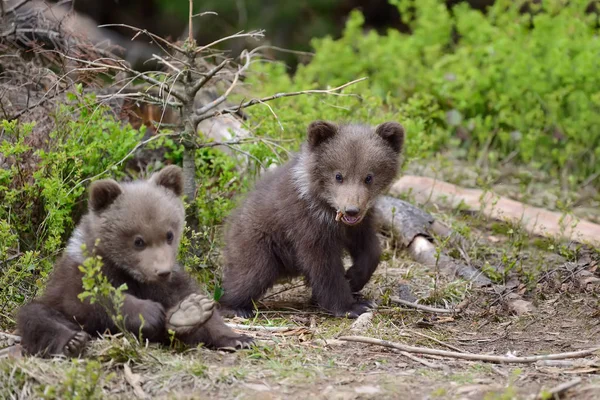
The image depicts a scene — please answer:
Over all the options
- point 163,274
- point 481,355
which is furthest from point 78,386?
point 481,355

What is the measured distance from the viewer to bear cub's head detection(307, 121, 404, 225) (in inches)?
249

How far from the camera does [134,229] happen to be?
16.3 ft

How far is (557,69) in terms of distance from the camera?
9812 millimetres

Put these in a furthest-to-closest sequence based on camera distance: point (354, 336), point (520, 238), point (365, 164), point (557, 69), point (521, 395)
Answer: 1. point (557, 69)
2. point (520, 238)
3. point (365, 164)
4. point (354, 336)
5. point (521, 395)

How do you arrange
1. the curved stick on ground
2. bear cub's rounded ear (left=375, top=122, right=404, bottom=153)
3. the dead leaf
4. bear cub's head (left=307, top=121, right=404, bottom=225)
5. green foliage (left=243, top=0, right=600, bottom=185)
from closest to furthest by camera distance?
the dead leaf → bear cub's head (left=307, top=121, right=404, bottom=225) → bear cub's rounded ear (left=375, top=122, right=404, bottom=153) → the curved stick on ground → green foliage (left=243, top=0, right=600, bottom=185)

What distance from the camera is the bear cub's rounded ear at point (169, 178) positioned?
17.5ft

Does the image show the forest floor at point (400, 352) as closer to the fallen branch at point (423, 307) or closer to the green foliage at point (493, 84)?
the fallen branch at point (423, 307)

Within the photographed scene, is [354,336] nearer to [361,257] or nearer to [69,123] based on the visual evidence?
[361,257]

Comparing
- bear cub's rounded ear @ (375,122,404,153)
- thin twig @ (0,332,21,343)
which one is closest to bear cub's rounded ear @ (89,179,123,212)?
thin twig @ (0,332,21,343)

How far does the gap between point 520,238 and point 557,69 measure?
9.61ft

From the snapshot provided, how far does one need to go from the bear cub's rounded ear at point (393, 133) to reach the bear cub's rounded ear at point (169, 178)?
72.1 inches

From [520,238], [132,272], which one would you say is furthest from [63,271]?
[520,238]

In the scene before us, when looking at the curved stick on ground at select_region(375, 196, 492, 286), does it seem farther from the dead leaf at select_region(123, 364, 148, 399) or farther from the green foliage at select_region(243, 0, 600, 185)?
the dead leaf at select_region(123, 364, 148, 399)

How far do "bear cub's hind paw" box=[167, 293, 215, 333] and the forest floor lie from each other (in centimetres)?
17
